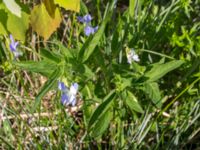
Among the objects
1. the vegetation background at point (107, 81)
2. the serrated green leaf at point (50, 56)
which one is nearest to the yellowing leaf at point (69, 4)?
the vegetation background at point (107, 81)

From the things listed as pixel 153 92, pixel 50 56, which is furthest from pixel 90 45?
pixel 153 92

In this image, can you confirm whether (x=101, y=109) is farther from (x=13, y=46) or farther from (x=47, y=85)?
(x=13, y=46)

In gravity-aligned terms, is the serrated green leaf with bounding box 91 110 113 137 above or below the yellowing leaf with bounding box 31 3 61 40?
below

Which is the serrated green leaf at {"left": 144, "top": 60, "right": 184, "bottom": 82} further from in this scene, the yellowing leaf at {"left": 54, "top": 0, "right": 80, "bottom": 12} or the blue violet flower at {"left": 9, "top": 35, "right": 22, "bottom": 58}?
the blue violet flower at {"left": 9, "top": 35, "right": 22, "bottom": 58}

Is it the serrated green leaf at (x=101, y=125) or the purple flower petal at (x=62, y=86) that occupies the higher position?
the purple flower petal at (x=62, y=86)

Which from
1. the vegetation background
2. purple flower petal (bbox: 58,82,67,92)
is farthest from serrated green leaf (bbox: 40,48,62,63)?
purple flower petal (bbox: 58,82,67,92)

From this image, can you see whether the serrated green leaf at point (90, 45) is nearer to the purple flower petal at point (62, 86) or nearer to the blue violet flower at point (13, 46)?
the purple flower petal at point (62, 86)
